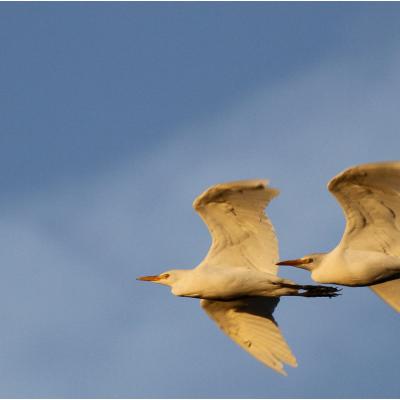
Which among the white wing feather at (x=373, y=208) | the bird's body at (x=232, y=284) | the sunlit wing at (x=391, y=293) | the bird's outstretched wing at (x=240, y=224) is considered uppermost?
the bird's outstretched wing at (x=240, y=224)

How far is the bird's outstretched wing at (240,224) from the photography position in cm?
3884

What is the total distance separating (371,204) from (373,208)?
0.57 ft

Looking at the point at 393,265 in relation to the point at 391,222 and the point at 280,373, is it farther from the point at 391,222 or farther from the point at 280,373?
the point at 280,373

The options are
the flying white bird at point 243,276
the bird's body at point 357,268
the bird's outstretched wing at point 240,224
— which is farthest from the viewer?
the flying white bird at point 243,276

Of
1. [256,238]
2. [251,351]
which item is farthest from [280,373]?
[256,238]

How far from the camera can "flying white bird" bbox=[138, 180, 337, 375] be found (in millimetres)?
39062

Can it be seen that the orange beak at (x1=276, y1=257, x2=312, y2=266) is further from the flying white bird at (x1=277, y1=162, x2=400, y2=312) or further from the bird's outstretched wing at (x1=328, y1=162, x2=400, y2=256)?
the bird's outstretched wing at (x1=328, y1=162, x2=400, y2=256)

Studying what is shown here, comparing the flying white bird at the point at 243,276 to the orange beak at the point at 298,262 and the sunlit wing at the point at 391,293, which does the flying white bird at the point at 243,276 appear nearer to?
the orange beak at the point at 298,262

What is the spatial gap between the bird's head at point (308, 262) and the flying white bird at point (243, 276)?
46cm

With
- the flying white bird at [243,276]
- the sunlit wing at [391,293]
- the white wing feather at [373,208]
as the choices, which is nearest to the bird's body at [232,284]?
the flying white bird at [243,276]

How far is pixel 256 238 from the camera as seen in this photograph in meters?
39.8

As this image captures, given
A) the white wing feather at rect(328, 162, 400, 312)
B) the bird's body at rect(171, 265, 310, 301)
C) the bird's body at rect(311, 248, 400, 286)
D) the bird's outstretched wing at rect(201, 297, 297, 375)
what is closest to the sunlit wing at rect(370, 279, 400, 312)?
the white wing feather at rect(328, 162, 400, 312)

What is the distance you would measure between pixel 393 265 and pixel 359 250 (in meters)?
1.04

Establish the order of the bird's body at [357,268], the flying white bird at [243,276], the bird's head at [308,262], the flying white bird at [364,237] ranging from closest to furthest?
1. the flying white bird at [364,237]
2. the bird's body at [357,268]
3. the flying white bird at [243,276]
4. the bird's head at [308,262]
